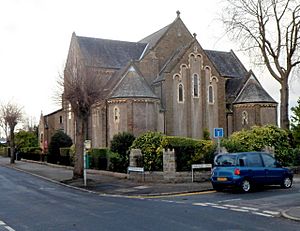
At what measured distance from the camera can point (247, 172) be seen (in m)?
18.4

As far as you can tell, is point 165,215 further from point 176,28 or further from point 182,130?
point 176,28

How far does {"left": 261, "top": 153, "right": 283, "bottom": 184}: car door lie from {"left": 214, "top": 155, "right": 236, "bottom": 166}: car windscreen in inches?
66.1

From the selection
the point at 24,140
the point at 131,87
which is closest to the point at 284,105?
the point at 131,87

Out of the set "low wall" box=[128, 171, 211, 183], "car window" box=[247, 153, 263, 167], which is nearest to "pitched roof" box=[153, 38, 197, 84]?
"low wall" box=[128, 171, 211, 183]

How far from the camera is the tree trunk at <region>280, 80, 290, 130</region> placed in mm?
33969

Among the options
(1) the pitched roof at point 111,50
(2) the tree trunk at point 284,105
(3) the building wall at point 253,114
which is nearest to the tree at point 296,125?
(2) the tree trunk at point 284,105

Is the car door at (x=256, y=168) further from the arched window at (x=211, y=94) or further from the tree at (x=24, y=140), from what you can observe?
the tree at (x=24, y=140)

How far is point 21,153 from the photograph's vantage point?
201ft

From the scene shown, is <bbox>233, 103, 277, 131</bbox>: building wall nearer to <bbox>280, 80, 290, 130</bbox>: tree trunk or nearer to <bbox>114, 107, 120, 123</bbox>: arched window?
<bbox>280, 80, 290, 130</bbox>: tree trunk

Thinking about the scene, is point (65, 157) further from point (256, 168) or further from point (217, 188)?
point (256, 168)

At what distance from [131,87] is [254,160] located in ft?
76.2

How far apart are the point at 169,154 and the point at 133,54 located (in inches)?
1181

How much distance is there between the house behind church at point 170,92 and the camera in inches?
1614

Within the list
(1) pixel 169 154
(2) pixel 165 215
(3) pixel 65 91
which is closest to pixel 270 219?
(2) pixel 165 215
